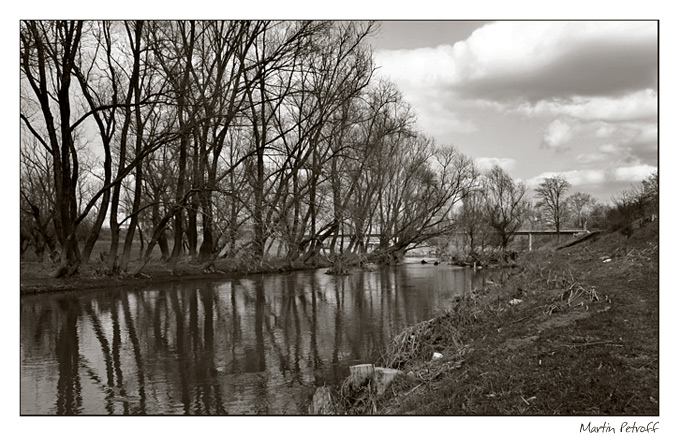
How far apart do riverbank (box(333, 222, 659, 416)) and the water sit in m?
1.30

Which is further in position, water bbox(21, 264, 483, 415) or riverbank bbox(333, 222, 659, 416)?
water bbox(21, 264, 483, 415)

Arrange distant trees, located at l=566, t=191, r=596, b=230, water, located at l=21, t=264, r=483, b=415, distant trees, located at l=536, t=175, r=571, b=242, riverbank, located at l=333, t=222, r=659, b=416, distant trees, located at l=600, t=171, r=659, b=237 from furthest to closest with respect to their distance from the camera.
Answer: distant trees, located at l=536, t=175, r=571, b=242
distant trees, located at l=566, t=191, r=596, b=230
distant trees, located at l=600, t=171, r=659, b=237
water, located at l=21, t=264, r=483, b=415
riverbank, located at l=333, t=222, r=659, b=416

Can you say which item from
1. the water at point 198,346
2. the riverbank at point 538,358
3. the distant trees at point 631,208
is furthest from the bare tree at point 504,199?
the riverbank at point 538,358

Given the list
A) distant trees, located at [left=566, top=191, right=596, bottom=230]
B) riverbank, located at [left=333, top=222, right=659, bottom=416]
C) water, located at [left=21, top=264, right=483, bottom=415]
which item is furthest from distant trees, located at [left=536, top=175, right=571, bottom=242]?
riverbank, located at [left=333, top=222, right=659, bottom=416]

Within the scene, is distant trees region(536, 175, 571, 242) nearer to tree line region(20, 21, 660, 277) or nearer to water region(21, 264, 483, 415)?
tree line region(20, 21, 660, 277)

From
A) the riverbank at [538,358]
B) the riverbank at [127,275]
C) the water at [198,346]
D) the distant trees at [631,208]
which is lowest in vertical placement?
the water at [198,346]

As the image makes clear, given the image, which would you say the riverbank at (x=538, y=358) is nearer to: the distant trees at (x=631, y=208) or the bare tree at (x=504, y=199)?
the distant trees at (x=631, y=208)

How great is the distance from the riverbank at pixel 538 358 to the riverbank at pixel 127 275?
14447 mm

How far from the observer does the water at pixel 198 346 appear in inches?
297

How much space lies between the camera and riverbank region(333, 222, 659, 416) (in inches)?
215

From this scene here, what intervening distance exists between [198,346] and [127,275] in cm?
1361

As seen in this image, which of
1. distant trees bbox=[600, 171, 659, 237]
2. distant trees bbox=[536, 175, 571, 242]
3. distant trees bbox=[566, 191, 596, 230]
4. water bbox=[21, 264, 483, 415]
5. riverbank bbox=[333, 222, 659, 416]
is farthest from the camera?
distant trees bbox=[536, 175, 571, 242]

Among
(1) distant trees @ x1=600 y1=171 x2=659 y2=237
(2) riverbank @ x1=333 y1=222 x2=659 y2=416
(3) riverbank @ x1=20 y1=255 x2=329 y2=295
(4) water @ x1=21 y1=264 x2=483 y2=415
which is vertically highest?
(1) distant trees @ x1=600 y1=171 x2=659 y2=237
